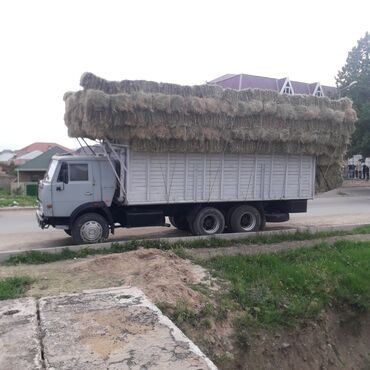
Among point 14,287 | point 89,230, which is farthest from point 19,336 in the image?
point 89,230

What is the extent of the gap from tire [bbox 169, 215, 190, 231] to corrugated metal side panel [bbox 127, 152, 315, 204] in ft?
3.18

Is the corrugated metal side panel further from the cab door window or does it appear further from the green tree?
the green tree

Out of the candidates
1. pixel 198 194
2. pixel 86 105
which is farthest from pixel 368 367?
pixel 86 105

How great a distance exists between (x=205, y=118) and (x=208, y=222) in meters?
2.63

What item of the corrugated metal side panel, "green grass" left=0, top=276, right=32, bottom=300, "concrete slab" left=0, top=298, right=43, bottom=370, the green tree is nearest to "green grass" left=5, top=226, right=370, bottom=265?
the corrugated metal side panel

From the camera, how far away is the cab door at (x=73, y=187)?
10.6 metres

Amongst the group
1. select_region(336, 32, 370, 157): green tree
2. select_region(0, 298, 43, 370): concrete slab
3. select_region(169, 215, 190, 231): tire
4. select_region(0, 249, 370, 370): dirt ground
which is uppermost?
select_region(336, 32, 370, 157): green tree

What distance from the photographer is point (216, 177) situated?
12.0 metres

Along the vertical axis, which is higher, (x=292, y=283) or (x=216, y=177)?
(x=216, y=177)

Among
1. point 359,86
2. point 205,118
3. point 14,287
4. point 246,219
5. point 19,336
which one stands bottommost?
point 14,287

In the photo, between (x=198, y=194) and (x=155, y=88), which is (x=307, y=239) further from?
(x=155, y=88)

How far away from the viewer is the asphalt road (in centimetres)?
1180

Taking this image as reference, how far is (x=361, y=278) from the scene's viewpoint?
8508 mm

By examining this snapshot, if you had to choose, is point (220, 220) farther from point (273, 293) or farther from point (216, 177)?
point (273, 293)
